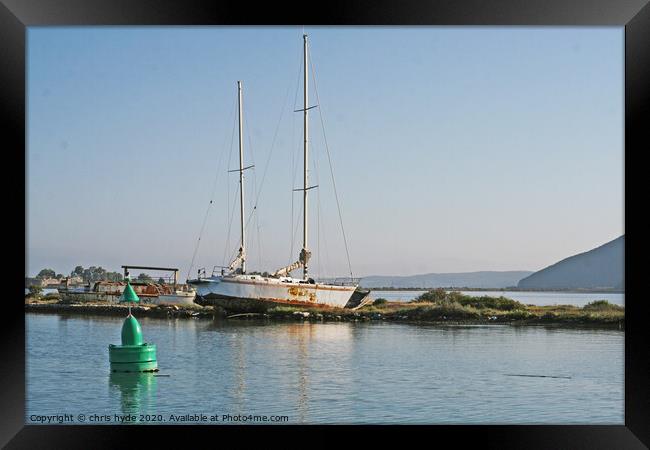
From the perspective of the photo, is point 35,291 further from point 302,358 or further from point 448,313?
point 302,358

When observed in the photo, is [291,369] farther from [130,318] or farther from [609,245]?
[609,245]

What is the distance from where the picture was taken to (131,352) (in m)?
9.66

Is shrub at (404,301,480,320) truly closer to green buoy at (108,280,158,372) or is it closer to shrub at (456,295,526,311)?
shrub at (456,295,526,311)

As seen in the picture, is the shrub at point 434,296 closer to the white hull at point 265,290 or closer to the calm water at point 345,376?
the white hull at point 265,290

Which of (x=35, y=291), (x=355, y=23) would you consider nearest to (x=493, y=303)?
(x=35, y=291)

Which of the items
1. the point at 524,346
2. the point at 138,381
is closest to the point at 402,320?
the point at 524,346

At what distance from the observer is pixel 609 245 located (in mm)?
37656

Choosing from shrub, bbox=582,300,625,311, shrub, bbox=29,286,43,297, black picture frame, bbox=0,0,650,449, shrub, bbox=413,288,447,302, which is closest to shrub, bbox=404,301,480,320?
shrub, bbox=413,288,447,302

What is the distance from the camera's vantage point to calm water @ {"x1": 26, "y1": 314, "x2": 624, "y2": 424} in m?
9.16

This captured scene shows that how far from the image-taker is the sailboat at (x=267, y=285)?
18.2 metres

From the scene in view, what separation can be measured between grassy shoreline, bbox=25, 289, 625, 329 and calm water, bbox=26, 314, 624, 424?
3.67ft

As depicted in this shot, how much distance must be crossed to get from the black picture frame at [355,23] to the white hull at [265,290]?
44.1 ft

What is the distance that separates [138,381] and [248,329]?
21.5 feet

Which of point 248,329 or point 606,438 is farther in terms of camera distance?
A: point 248,329
